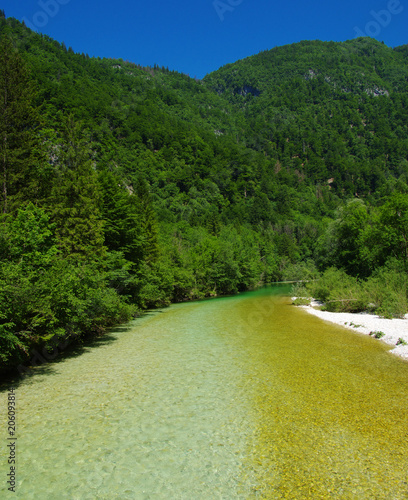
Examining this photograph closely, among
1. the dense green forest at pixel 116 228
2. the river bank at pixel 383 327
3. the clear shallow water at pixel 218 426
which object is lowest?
the river bank at pixel 383 327

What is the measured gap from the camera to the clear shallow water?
6012mm

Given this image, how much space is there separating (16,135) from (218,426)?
1895 cm

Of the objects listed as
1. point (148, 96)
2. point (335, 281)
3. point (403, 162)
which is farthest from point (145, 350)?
point (403, 162)

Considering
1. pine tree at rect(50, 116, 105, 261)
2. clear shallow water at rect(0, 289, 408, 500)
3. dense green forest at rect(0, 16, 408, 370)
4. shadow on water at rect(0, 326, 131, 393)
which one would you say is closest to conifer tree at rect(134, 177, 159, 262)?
dense green forest at rect(0, 16, 408, 370)

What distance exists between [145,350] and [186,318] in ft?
39.7

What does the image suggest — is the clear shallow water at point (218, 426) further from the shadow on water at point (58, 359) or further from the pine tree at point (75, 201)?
the pine tree at point (75, 201)

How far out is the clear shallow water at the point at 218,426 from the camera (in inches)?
237

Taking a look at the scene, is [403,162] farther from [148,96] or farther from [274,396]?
[274,396]

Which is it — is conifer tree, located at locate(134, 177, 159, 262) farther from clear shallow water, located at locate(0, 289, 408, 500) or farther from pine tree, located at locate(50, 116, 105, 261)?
clear shallow water, located at locate(0, 289, 408, 500)

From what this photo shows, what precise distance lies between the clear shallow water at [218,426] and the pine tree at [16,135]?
10.2 metres

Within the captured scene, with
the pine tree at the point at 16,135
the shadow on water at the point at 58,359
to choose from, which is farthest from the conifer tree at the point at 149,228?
the pine tree at the point at 16,135

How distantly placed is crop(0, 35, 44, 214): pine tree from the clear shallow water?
33.6 ft

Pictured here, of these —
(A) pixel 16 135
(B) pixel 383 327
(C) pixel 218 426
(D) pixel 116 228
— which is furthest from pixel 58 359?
(B) pixel 383 327

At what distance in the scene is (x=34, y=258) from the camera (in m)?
13.1
